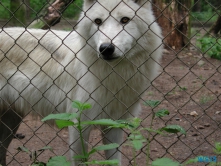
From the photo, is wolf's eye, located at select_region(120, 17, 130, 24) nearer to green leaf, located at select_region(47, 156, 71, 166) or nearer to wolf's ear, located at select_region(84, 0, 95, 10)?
wolf's ear, located at select_region(84, 0, 95, 10)

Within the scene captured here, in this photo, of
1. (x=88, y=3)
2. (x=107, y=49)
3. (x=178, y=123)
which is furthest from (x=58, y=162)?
(x=178, y=123)

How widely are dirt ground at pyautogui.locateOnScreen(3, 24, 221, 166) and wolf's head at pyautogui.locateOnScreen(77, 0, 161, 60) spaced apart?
1.14 ft

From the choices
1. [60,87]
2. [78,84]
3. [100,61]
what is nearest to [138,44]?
[100,61]

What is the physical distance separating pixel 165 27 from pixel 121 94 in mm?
5228

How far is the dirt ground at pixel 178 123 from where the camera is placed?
3789 mm

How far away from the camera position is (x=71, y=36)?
3865 mm

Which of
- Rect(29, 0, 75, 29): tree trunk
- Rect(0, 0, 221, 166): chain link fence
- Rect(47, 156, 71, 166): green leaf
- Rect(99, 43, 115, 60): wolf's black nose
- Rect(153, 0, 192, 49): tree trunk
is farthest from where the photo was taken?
Rect(153, 0, 192, 49): tree trunk

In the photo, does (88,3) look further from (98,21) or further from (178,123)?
(178,123)

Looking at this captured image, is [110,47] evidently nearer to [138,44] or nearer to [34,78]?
[138,44]

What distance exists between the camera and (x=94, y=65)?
11.5 ft

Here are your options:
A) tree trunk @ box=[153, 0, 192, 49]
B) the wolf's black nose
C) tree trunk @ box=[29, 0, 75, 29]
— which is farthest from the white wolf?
tree trunk @ box=[153, 0, 192, 49]

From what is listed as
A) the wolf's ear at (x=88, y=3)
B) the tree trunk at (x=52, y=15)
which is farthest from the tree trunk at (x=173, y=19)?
the wolf's ear at (x=88, y=3)

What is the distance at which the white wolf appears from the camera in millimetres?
3283

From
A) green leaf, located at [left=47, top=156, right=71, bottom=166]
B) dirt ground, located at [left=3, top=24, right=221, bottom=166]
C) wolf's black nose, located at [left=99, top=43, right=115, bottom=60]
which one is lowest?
dirt ground, located at [left=3, top=24, right=221, bottom=166]
